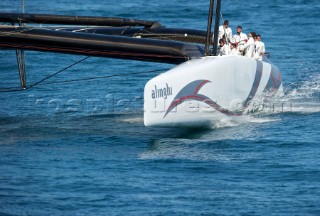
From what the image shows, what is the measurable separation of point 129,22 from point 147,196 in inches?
294

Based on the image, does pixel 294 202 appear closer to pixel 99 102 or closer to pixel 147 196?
pixel 147 196

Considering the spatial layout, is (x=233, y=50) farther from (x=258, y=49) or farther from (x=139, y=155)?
(x=139, y=155)

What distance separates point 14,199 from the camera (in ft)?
31.9

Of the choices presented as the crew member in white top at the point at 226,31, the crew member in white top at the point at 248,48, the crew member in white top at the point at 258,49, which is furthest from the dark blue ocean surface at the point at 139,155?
the crew member in white top at the point at 226,31

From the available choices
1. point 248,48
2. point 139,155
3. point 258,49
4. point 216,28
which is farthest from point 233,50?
point 139,155

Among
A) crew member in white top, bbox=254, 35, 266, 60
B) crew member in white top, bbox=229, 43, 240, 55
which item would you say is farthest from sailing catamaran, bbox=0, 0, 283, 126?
crew member in white top, bbox=254, 35, 266, 60

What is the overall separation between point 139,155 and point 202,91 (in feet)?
7.06

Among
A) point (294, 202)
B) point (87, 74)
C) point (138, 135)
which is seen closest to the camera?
point (294, 202)

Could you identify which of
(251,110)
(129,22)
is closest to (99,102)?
(129,22)

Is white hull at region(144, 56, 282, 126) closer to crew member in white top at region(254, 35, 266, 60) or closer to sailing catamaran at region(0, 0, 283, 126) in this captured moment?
sailing catamaran at region(0, 0, 283, 126)

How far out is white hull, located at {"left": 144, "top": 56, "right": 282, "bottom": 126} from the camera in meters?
12.5

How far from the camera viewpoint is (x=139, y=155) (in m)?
11.9

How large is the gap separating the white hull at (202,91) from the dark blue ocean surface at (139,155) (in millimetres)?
323

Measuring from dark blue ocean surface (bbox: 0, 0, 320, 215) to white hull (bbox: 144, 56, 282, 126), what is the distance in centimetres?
32
